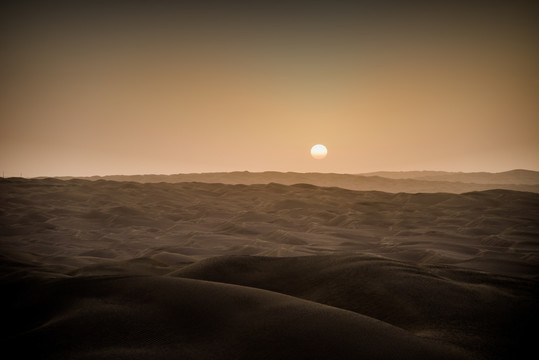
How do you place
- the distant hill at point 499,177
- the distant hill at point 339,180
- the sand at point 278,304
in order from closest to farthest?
the sand at point 278,304
the distant hill at point 339,180
the distant hill at point 499,177

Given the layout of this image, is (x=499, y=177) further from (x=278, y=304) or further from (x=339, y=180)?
(x=278, y=304)

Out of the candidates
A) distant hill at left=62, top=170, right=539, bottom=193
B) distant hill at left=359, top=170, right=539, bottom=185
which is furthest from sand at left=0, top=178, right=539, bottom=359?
distant hill at left=359, top=170, right=539, bottom=185

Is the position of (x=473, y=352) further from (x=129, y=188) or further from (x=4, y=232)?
(x=129, y=188)

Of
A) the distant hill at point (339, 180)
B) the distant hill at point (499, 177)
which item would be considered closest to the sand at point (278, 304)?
the distant hill at point (339, 180)

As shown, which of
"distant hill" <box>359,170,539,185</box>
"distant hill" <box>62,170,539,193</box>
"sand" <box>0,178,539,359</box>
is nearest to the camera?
"sand" <box>0,178,539,359</box>

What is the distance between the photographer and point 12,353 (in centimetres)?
79

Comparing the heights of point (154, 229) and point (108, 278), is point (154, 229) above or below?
below

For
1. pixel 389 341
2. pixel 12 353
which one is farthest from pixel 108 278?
pixel 389 341

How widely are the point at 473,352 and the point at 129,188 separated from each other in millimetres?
9227

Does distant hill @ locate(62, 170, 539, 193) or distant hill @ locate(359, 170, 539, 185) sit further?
distant hill @ locate(359, 170, 539, 185)

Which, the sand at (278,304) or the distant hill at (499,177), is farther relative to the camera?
the distant hill at (499,177)

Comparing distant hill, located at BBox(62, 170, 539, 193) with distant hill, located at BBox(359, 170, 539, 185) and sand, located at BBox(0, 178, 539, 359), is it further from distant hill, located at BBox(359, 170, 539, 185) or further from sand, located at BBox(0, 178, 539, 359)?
sand, located at BBox(0, 178, 539, 359)

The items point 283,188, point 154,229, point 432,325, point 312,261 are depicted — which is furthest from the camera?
point 283,188

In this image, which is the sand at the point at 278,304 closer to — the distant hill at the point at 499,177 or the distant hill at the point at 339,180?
the distant hill at the point at 339,180
